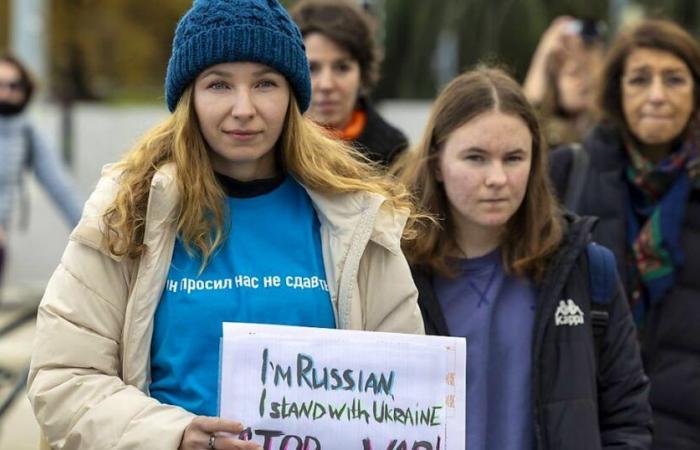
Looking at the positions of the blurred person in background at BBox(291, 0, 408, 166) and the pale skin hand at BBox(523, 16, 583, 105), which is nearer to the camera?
the blurred person in background at BBox(291, 0, 408, 166)

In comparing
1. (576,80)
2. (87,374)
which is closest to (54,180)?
(576,80)

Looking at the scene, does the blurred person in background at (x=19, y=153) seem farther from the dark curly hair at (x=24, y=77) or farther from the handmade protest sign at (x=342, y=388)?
the handmade protest sign at (x=342, y=388)

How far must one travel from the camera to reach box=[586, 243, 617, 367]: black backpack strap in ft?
12.3

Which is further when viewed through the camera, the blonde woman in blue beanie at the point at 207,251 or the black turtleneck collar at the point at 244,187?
the black turtleneck collar at the point at 244,187

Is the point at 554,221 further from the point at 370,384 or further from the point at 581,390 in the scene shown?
the point at 370,384

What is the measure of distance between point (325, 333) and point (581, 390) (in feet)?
2.91

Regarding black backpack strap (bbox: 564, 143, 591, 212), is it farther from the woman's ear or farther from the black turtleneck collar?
the black turtleneck collar

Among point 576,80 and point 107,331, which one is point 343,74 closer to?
Result: point 576,80

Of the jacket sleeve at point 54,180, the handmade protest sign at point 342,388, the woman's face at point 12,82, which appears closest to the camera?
the handmade protest sign at point 342,388

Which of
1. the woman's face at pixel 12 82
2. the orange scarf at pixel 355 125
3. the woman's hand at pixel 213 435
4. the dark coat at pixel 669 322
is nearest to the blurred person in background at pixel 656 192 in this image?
the dark coat at pixel 669 322

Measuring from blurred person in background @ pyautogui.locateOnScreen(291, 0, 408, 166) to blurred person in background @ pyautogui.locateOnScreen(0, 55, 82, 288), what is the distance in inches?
116

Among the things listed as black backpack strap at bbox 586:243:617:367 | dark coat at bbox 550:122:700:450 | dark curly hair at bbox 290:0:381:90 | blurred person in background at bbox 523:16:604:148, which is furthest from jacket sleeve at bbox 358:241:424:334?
blurred person in background at bbox 523:16:604:148

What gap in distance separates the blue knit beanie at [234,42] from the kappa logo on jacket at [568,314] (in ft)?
3.01

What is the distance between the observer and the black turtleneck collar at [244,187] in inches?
126
